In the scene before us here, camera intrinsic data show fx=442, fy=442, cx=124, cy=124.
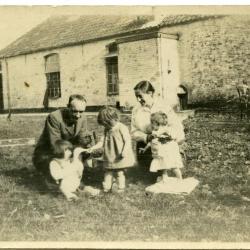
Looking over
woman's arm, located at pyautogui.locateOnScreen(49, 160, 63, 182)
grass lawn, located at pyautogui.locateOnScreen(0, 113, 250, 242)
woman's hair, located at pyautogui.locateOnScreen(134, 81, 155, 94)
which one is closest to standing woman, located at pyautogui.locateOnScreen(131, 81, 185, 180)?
woman's hair, located at pyautogui.locateOnScreen(134, 81, 155, 94)

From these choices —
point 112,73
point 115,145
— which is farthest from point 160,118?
point 112,73

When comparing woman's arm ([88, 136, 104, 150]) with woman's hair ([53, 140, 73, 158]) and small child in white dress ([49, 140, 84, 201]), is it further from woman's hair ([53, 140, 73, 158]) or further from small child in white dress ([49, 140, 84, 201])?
woman's hair ([53, 140, 73, 158])

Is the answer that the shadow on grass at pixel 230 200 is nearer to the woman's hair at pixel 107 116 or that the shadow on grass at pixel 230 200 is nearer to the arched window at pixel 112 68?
the woman's hair at pixel 107 116

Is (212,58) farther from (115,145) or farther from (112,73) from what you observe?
(115,145)

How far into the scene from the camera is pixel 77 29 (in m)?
4.64

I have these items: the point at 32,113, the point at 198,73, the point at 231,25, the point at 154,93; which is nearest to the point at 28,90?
the point at 32,113

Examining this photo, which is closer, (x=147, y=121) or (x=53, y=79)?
(x=147, y=121)

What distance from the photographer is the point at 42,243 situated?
12.3 ft

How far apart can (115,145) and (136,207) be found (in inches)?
22.9

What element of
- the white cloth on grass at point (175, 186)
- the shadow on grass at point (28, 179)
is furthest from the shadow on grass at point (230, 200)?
the shadow on grass at point (28, 179)

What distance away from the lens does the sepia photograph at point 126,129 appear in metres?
3.76

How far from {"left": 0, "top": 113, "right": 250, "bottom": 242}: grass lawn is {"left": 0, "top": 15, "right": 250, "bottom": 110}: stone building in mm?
338

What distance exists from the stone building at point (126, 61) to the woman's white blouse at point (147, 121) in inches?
4.7

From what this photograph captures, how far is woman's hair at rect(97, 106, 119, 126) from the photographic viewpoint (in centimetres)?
392
